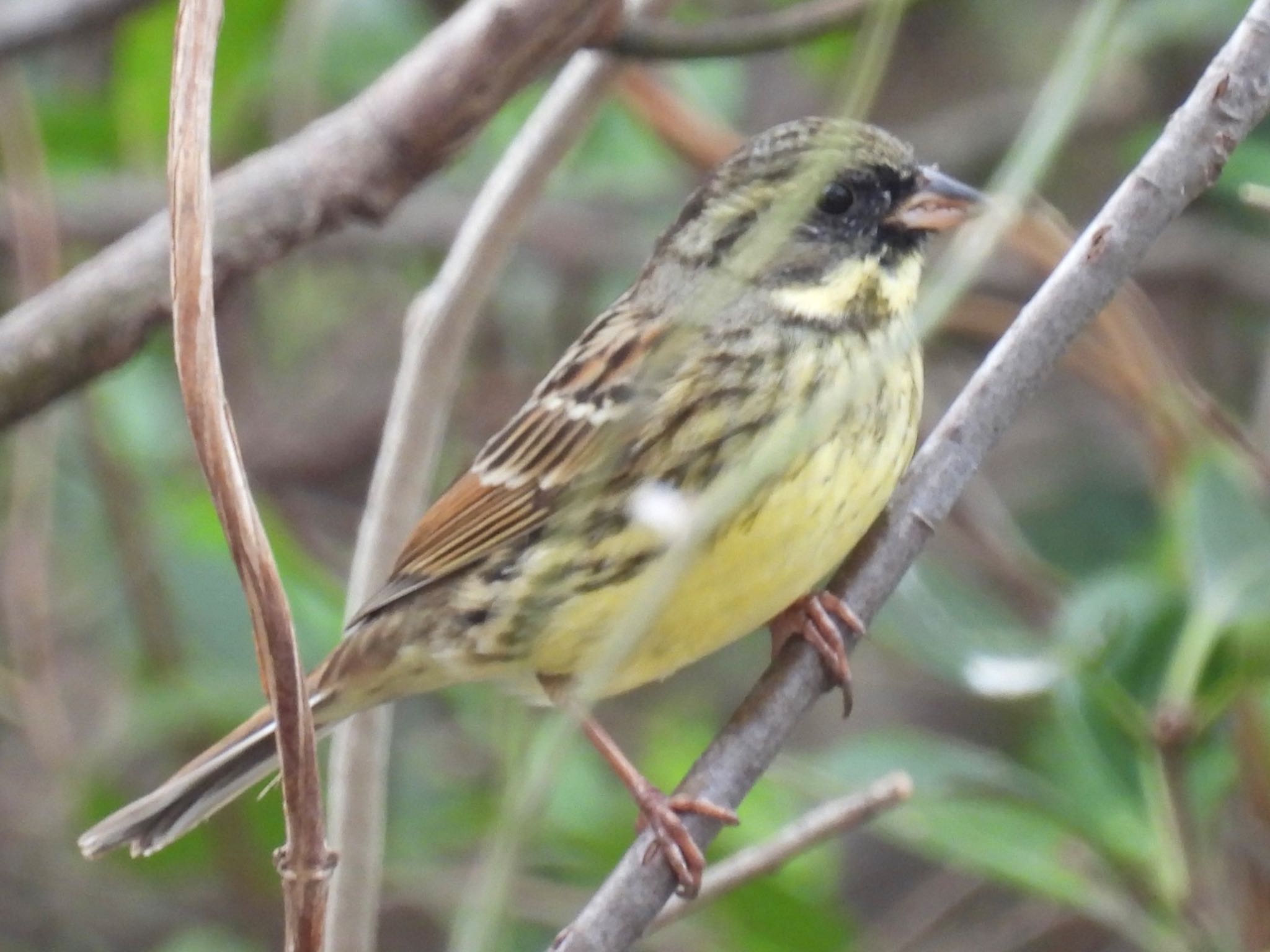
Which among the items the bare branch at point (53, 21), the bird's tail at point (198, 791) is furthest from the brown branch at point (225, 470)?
the bare branch at point (53, 21)

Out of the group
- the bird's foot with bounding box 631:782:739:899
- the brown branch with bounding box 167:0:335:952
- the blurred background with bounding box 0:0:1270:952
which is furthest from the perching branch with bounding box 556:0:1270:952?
the blurred background with bounding box 0:0:1270:952

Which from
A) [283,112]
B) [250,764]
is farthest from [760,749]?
[283,112]

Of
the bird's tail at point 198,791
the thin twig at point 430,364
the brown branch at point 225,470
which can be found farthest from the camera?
the bird's tail at point 198,791

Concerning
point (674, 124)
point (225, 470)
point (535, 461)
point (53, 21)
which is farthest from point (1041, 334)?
point (53, 21)

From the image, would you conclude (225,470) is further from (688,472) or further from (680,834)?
(688,472)

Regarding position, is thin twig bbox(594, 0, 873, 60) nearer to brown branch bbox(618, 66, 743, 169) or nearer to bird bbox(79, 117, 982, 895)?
bird bbox(79, 117, 982, 895)

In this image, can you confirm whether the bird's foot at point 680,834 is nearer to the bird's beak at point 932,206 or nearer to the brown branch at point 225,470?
the brown branch at point 225,470
